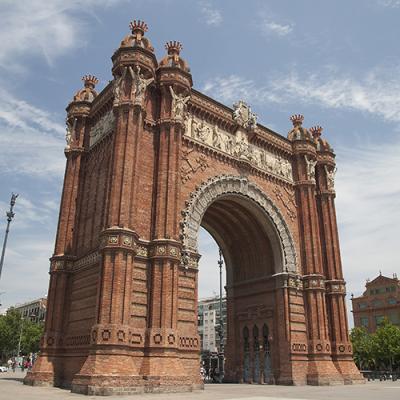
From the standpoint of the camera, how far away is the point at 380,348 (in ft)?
177

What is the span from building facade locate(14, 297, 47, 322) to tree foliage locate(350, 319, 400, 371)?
7209cm

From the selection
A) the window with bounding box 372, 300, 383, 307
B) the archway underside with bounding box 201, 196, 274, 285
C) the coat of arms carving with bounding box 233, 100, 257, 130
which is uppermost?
the coat of arms carving with bounding box 233, 100, 257, 130

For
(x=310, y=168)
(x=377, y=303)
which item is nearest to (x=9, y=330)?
(x=310, y=168)

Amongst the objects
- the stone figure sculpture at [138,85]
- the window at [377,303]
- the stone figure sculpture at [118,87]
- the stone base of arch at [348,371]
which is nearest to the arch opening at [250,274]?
the stone base of arch at [348,371]

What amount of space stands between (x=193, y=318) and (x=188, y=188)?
7.25 meters

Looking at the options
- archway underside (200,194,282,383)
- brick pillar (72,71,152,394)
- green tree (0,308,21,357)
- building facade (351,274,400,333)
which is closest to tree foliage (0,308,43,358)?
green tree (0,308,21,357)

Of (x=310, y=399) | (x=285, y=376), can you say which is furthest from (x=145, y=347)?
(x=285, y=376)

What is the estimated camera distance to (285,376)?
1053 inches

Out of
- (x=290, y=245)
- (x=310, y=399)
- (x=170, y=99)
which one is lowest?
(x=310, y=399)

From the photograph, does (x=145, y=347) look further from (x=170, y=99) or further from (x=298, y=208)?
(x=298, y=208)

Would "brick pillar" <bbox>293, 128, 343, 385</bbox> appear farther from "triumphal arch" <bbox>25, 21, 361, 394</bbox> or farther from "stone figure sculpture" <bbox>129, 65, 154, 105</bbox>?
"stone figure sculpture" <bbox>129, 65, 154, 105</bbox>

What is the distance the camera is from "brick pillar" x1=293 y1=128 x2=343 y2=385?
27328 millimetres

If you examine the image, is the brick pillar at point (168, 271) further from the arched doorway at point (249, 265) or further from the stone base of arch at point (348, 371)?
the stone base of arch at point (348, 371)

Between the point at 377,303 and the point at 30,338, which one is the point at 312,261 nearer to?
the point at 30,338
